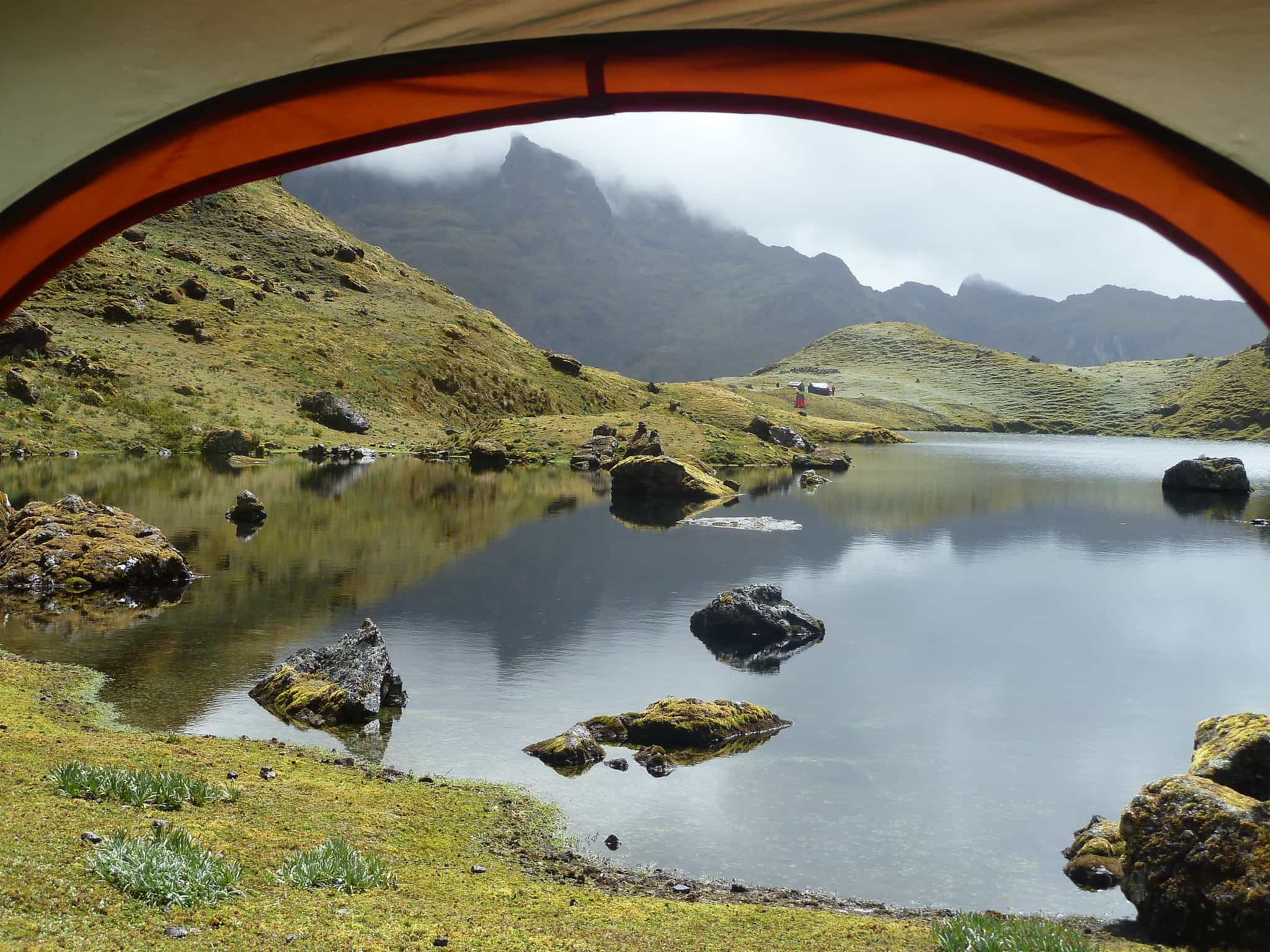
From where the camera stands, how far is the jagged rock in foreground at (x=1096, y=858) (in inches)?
481

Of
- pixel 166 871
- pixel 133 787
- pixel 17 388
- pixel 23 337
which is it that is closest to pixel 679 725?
pixel 133 787

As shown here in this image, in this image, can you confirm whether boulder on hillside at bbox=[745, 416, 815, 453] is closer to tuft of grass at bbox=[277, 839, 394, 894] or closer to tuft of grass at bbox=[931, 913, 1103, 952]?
tuft of grass at bbox=[931, 913, 1103, 952]

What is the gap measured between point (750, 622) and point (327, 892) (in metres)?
17.6

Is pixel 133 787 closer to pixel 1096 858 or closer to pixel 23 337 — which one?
pixel 1096 858

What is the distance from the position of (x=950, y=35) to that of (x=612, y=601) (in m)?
27.2

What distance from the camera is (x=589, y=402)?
118m

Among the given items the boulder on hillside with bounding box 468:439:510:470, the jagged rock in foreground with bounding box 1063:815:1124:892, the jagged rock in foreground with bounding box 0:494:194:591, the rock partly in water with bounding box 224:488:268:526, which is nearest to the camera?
the jagged rock in foreground with bounding box 1063:815:1124:892

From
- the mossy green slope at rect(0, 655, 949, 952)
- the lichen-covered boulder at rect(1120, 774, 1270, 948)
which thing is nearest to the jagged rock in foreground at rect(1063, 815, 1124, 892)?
the lichen-covered boulder at rect(1120, 774, 1270, 948)

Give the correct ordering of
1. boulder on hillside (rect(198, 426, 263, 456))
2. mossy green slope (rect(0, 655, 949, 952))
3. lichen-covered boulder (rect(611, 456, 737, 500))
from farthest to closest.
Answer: boulder on hillside (rect(198, 426, 263, 456)) < lichen-covered boulder (rect(611, 456, 737, 500)) < mossy green slope (rect(0, 655, 949, 952))

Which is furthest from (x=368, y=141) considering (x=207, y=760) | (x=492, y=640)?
(x=492, y=640)

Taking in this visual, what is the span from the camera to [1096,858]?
12539mm

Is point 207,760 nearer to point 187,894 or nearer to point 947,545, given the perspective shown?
point 187,894

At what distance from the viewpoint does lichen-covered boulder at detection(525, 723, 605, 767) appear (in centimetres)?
1509

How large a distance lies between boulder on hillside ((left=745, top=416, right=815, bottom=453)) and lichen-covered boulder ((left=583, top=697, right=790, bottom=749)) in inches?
2886
